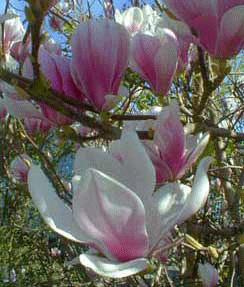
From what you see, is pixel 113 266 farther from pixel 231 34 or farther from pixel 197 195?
pixel 231 34

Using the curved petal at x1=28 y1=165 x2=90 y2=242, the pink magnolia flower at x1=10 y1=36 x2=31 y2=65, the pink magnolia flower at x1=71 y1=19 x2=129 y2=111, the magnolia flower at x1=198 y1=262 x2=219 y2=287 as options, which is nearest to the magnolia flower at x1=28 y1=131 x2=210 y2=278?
the curved petal at x1=28 y1=165 x2=90 y2=242

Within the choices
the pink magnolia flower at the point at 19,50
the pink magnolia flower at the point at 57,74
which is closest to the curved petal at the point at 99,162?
the pink magnolia flower at the point at 57,74

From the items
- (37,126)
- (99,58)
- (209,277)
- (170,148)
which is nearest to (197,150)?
(170,148)

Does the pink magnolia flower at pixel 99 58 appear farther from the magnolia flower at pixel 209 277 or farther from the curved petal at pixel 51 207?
the magnolia flower at pixel 209 277

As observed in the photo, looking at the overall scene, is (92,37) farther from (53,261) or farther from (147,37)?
(53,261)

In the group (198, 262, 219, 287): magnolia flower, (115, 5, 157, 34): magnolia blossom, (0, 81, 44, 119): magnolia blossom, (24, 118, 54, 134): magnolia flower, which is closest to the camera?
(0, 81, 44, 119): magnolia blossom

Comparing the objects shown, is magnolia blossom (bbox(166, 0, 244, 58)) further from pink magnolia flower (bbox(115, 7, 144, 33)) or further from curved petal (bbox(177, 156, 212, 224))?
pink magnolia flower (bbox(115, 7, 144, 33))

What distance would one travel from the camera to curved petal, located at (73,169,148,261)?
507 millimetres

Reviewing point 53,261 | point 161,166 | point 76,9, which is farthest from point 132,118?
point 53,261

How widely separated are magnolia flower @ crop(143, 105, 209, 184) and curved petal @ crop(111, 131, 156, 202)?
8cm

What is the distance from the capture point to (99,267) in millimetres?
497

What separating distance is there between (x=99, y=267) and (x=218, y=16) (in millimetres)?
280

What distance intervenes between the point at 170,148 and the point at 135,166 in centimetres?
11

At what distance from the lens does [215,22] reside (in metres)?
0.64
